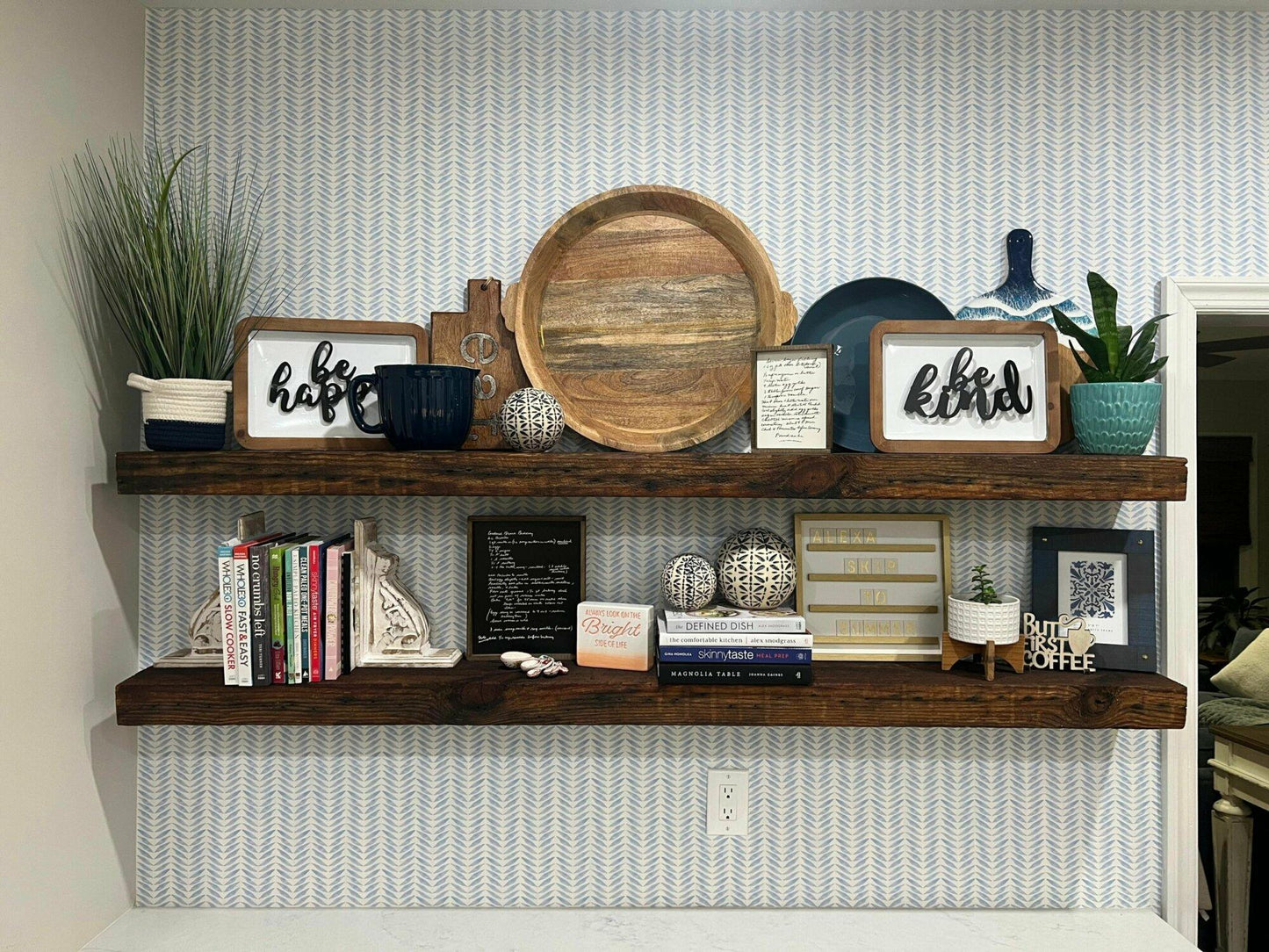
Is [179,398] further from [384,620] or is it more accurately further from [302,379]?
[384,620]

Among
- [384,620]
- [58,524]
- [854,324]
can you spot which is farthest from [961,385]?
[58,524]

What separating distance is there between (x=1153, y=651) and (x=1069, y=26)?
1.12 meters

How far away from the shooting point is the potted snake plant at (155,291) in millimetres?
1191

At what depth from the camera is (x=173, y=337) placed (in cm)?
120

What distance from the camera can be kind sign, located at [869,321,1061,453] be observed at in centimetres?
126

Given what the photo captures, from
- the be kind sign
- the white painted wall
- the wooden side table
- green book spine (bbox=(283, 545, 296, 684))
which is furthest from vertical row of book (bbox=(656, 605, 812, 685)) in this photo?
the wooden side table

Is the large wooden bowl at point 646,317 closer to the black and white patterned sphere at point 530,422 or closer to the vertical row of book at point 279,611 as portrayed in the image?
the black and white patterned sphere at point 530,422

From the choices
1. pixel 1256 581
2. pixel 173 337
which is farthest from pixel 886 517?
pixel 1256 581

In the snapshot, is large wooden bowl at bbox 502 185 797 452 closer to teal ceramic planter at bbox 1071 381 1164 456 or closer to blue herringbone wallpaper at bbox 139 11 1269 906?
blue herringbone wallpaper at bbox 139 11 1269 906

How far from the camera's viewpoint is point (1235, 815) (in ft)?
5.74

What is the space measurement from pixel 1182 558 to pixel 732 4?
1.27 metres

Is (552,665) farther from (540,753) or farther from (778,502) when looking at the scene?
(778,502)

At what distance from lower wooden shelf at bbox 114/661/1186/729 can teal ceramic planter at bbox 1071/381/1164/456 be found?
38 cm

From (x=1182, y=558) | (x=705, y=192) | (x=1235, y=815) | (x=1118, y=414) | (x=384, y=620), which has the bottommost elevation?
(x=1235, y=815)
